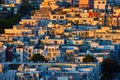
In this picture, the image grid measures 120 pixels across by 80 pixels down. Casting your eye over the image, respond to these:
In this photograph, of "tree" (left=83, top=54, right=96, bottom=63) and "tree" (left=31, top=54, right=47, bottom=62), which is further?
"tree" (left=31, top=54, right=47, bottom=62)

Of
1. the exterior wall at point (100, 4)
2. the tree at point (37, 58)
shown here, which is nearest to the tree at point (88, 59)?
the tree at point (37, 58)

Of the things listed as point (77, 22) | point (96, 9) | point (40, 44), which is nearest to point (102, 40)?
point (40, 44)

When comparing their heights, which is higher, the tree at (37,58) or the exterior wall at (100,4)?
the tree at (37,58)

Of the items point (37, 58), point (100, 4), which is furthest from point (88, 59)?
point (100, 4)

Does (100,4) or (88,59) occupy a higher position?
(88,59)

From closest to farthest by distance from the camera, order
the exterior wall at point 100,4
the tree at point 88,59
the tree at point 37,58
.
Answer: the tree at point 88,59
the tree at point 37,58
the exterior wall at point 100,4

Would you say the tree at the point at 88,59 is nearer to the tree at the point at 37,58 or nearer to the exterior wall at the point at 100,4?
the tree at the point at 37,58

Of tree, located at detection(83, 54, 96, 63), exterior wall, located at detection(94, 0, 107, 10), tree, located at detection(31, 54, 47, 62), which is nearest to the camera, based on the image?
tree, located at detection(83, 54, 96, 63)

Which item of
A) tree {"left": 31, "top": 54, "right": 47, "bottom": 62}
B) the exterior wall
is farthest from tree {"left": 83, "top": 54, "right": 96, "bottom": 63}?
the exterior wall

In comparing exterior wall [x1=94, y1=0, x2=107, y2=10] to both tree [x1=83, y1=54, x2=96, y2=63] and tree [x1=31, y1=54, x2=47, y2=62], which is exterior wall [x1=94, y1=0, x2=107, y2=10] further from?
tree [x1=83, y1=54, x2=96, y2=63]

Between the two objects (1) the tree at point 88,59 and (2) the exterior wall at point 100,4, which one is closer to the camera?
(1) the tree at point 88,59

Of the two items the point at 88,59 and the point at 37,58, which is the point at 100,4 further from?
the point at 88,59

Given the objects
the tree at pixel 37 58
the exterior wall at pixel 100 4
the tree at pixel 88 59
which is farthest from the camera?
the exterior wall at pixel 100 4
